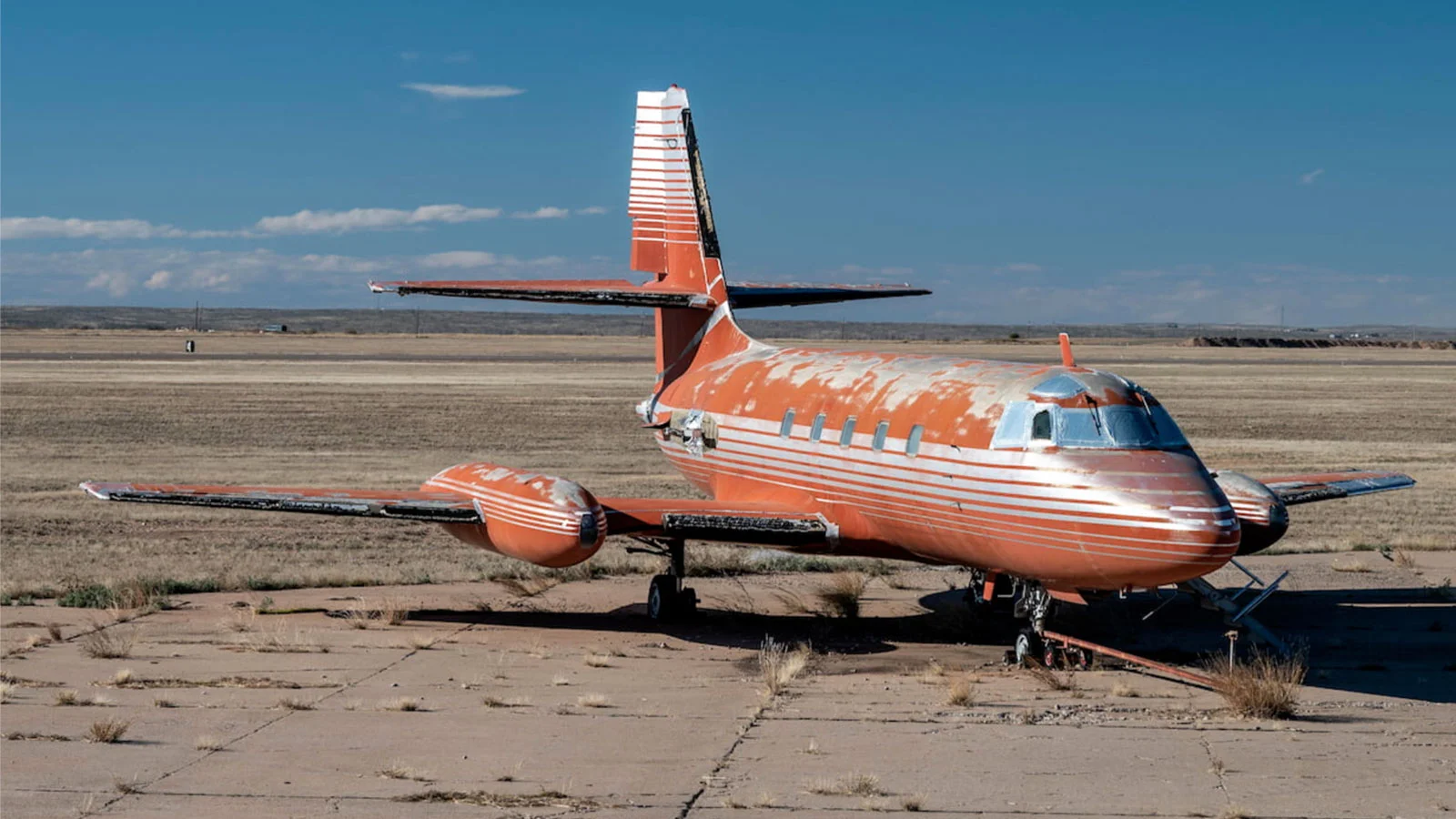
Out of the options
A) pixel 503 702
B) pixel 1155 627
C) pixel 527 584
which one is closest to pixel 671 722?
pixel 503 702

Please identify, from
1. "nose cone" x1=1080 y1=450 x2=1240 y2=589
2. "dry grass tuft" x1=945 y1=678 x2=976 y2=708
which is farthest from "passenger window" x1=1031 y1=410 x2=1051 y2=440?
"dry grass tuft" x1=945 y1=678 x2=976 y2=708

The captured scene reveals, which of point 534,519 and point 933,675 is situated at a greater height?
point 534,519

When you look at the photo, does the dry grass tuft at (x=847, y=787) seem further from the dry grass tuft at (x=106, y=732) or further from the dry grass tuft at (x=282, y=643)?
the dry grass tuft at (x=282, y=643)

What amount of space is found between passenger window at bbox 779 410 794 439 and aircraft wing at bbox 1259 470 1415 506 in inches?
241

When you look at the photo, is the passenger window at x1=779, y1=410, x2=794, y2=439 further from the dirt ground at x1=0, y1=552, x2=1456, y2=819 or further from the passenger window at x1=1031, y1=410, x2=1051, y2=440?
the passenger window at x1=1031, y1=410, x2=1051, y2=440

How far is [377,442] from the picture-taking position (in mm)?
49688

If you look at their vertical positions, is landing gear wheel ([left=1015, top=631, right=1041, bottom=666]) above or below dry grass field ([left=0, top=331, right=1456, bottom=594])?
above

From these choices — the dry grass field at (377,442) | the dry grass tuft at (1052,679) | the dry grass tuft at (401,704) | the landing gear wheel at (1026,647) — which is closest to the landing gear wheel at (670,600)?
the landing gear wheel at (1026,647)

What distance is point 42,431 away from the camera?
51.4 m

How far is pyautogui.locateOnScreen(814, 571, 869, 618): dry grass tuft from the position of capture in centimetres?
2205

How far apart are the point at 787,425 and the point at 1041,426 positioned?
4973 millimetres

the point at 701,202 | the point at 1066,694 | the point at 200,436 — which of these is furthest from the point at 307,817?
the point at 200,436

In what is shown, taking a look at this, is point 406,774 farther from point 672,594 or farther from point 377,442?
point 377,442

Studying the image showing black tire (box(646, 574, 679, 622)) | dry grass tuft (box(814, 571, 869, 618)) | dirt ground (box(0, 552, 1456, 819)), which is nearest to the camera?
dirt ground (box(0, 552, 1456, 819))
